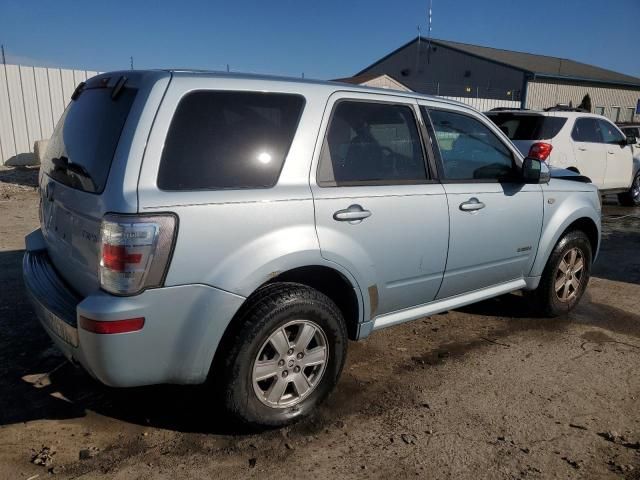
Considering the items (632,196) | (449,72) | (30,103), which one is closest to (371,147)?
(632,196)

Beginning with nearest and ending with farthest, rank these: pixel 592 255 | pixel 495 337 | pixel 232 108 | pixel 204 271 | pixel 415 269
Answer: pixel 204 271
pixel 232 108
pixel 415 269
pixel 495 337
pixel 592 255

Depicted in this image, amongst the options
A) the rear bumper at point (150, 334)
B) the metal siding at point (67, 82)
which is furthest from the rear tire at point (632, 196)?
the metal siding at point (67, 82)

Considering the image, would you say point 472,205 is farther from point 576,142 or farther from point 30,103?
point 30,103

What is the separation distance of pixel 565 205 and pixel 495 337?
125 cm

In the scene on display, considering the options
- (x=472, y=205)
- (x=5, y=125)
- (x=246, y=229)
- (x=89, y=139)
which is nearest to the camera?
(x=246, y=229)

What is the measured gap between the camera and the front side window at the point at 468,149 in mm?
3586

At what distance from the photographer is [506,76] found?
34312mm

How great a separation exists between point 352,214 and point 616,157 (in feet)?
30.3

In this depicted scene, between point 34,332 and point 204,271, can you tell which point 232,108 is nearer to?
point 204,271

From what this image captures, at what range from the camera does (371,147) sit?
320 cm

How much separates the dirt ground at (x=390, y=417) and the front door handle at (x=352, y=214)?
1.13m

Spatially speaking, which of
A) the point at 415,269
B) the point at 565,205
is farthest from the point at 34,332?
the point at 565,205

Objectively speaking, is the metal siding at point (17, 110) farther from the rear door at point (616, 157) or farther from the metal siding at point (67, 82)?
the rear door at point (616, 157)

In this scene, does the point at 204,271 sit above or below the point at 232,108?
below
